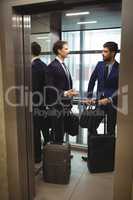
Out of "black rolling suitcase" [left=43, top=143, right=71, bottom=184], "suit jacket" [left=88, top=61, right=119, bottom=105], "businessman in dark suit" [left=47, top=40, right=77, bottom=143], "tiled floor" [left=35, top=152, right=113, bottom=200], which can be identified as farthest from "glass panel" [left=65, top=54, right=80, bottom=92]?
"tiled floor" [left=35, top=152, right=113, bottom=200]

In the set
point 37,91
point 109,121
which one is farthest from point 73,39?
point 109,121

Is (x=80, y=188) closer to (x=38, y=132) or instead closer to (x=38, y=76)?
(x=38, y=132)

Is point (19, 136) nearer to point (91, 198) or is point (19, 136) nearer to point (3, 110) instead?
point (3, 110)

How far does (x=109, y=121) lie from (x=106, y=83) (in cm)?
49

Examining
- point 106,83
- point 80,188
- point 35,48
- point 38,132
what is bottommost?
point 80,188

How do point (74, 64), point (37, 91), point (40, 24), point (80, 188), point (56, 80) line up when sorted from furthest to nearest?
point (74, 64) → point (40, 24) → point (37, 91) → point (56, 80) → point (80, 188)

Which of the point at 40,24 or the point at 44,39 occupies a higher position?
the point at 40,24

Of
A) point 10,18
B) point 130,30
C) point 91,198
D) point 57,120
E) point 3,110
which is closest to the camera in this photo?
point 130,30

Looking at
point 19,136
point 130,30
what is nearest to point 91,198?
point 19,136

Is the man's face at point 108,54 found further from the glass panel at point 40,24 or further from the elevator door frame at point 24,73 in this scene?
the elevator door frame at point 24,73

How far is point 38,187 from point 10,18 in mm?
1811

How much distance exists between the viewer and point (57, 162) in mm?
2371

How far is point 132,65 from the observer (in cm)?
126

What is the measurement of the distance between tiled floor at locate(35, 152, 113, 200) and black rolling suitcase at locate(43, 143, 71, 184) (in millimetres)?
88
